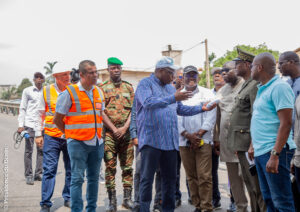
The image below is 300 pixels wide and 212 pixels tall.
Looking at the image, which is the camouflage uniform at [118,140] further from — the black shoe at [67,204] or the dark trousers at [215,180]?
the dark trousers at [215,180]

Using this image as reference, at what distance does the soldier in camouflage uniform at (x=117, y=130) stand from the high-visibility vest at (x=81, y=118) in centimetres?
96

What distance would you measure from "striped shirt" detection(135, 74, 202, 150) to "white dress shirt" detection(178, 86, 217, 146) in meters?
0.90

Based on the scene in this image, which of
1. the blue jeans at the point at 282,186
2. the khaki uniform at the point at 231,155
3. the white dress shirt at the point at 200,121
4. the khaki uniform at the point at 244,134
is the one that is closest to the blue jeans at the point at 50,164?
the white dress shirt at the point at 200,121

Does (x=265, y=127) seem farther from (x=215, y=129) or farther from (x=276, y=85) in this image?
(x=215, y=129)

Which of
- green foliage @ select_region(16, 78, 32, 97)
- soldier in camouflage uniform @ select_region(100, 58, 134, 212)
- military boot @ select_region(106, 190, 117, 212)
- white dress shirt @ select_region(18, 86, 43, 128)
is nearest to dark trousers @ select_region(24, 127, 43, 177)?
white dress shirt @ select_region(18, 86, 43, 128)

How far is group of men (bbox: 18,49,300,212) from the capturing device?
3619 millimetres

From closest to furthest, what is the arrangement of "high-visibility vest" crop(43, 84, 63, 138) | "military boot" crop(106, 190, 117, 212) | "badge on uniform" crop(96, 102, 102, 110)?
"badge on uniform" crop(96, 102, 102, 110)
"military boot" crop(106, 190, 117, 212)
"high-visibility vest" crop(43, 84, 63, 138)

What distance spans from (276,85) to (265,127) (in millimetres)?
445

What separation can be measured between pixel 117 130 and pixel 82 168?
1181 millimetres

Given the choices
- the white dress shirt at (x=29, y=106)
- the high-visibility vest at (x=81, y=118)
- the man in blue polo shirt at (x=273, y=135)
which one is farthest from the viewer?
the white dress shirt at (x=29, y=106)

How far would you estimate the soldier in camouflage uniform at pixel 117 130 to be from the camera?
5.64 metres

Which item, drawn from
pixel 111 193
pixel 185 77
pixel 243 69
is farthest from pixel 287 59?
pixel 111 193

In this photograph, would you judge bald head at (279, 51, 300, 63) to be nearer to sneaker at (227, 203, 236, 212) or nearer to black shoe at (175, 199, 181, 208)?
sneaker at (227, 203, 236, 212)

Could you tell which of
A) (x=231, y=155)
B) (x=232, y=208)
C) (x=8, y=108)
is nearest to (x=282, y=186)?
(x=231, y=155)
